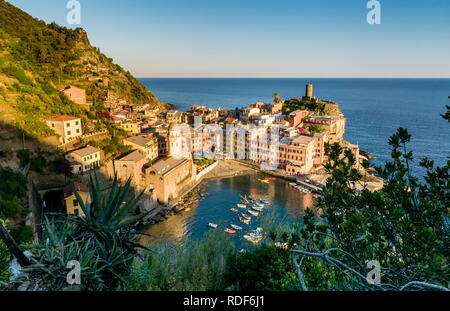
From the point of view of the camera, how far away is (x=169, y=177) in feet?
78.5

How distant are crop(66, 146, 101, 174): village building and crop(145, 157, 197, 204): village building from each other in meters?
4.11

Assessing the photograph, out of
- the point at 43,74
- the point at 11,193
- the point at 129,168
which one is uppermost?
the point at 43,74

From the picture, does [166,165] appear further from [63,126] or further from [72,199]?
[72,199]

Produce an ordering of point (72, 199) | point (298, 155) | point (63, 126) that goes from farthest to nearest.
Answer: point (298, 155)
point (63, 126)
point (72, 199)

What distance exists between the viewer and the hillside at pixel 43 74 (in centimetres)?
2092

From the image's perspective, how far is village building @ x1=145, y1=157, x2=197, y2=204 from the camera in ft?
75.0

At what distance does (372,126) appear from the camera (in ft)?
171

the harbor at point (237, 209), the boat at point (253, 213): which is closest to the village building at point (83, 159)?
the harbor at point (237, 209)

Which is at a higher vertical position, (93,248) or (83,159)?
(93,248)

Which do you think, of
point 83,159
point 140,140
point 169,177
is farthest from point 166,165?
point 83,159

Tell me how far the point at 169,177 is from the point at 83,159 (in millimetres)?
6860

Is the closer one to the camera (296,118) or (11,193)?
(11,193)
